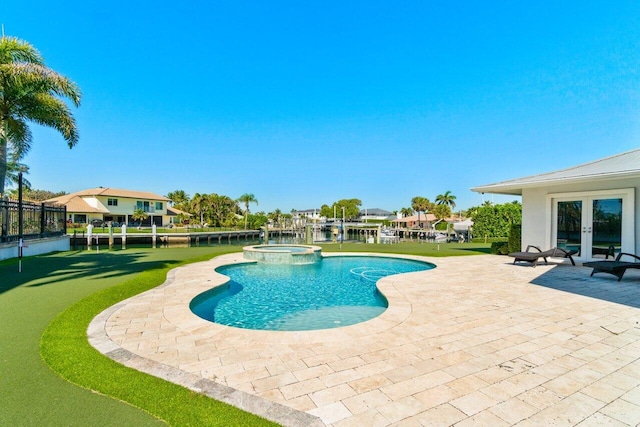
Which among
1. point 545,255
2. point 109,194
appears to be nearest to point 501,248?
point 545,255

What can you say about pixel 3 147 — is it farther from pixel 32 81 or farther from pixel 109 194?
pixel 109 194

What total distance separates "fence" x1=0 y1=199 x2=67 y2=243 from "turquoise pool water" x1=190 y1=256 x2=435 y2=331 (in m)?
9.31

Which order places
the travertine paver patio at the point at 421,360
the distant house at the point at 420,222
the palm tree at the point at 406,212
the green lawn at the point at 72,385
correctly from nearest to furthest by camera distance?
the green lawn at the point at 72,385, the travertine paver patio at the point at 421,360, the distant house at the point at 420,222, the palm tree at the point at 406,212

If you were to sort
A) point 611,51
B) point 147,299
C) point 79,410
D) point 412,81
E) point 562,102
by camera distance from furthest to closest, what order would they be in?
1. point 412,81
2. point 562,102
3. point 611,51
4. point 147,299
5. point 79,410

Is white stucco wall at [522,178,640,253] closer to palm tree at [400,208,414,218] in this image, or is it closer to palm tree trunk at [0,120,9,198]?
palm tree trunk at [0,120,9,198]

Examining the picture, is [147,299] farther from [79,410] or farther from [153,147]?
[153,147]

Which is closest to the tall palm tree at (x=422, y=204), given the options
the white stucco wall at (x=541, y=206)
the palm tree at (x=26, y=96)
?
the white stucco wall at (x=541, y=206)

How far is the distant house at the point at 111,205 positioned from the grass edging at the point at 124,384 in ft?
147

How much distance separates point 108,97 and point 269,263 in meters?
14.9

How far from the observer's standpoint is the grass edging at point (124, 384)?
2.52m

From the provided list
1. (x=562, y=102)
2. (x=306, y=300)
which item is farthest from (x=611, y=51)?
(x=306, y=300)

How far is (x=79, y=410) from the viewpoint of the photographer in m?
2.62

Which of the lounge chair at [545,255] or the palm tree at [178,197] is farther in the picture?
the palm tree at [178,197]

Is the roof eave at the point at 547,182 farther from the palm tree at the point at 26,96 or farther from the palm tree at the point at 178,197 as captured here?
the palm tree at the point at 178,197
